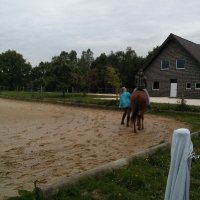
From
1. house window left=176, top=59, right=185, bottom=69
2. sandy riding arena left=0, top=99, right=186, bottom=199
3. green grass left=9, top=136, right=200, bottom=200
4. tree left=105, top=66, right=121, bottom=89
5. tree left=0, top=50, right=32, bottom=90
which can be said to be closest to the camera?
green grass left=9, top=136, right=200, bottom=200

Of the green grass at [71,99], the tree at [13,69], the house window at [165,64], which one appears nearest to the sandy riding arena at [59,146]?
the green grass at [71,99]

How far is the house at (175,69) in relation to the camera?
39.8 m

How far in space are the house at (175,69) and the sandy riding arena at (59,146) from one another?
24497 mm

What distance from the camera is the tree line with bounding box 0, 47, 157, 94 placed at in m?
41.2

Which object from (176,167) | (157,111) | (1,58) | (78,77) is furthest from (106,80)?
(176,167)

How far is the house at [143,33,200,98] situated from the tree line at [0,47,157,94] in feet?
26.0

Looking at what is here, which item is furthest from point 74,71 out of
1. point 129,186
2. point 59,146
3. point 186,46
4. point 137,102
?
point 129,186

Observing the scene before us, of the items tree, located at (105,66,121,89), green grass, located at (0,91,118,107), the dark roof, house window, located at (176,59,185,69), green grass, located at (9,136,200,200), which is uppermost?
the dark roof

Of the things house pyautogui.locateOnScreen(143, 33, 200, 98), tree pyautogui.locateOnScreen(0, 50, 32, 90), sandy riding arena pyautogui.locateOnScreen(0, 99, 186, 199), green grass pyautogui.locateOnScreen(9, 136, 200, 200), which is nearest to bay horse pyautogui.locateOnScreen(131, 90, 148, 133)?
sandy riding arena pyautogui.locateOnScreen(0, 99, 186, 199)

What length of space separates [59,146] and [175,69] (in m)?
33.1

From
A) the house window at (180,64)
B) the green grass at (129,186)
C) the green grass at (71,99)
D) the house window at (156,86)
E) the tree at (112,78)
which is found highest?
the house window at (180,64)

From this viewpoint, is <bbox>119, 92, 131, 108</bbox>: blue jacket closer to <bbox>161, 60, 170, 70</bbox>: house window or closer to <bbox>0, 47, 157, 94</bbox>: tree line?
<bbox>0, 47, 157, 94</bbox>: tree line

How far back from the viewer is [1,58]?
319 feet

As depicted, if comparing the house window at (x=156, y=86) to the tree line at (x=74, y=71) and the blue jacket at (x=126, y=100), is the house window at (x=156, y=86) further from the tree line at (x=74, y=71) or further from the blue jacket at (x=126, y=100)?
the blue jacket at (x=126, y=100)
